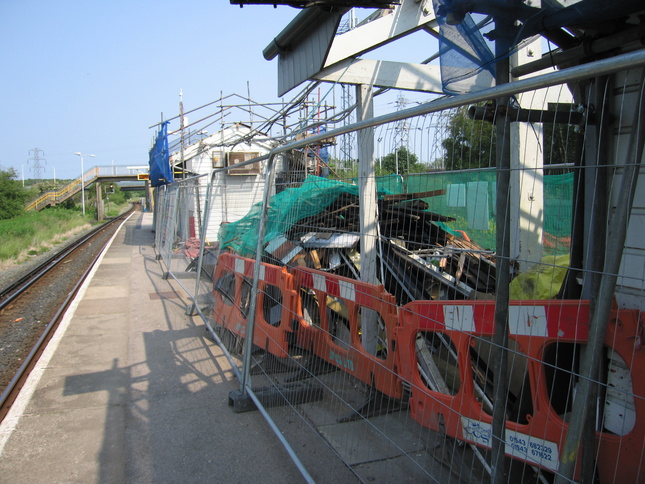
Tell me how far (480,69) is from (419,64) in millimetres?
2866

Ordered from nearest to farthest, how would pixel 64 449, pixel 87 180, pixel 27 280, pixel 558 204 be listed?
pixel 64 449 < pixel 558 204 < pixel 27 280 < pixel 87 180

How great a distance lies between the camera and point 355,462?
11.1 ft

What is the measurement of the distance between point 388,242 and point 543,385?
1.72 m

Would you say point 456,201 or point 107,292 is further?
point 107,292

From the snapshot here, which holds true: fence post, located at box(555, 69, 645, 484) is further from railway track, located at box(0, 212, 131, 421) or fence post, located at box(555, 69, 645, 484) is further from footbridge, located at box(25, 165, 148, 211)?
footbridge, located at box(25, 165, 148, 211)

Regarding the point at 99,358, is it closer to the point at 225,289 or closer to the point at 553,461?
the point at 225,289

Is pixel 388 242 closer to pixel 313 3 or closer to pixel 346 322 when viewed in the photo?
pixel 346 322

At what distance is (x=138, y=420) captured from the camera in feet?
13.9

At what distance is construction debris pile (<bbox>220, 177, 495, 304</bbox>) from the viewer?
12.3ft

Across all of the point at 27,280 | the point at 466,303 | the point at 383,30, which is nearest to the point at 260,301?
the point at 466,303

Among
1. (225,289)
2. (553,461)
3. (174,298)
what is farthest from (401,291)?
(174,298)

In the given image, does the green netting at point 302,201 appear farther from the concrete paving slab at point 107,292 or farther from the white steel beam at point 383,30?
the concrete paving slab at point 107,292

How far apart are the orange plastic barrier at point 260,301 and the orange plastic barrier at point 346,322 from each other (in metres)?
0.15

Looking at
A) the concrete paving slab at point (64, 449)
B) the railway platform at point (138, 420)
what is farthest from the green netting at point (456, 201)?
the concrete paving slab at point (64, 449)
